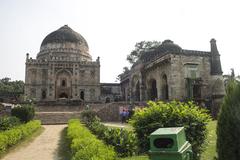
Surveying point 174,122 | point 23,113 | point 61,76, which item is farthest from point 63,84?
point 174,122

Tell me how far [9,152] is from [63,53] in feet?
109

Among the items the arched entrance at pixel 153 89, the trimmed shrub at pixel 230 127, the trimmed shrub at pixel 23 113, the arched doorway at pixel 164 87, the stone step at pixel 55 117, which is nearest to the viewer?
the trimmed shrub at pixel 230 127

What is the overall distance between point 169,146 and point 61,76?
119 feet

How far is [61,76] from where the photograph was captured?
127 ft

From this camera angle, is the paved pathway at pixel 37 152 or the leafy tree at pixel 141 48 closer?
the paved pathway at pixel 37 152

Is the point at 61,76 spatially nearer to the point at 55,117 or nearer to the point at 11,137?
the point at 55,117

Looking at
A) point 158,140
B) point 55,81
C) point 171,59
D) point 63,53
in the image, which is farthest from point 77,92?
point 158,140

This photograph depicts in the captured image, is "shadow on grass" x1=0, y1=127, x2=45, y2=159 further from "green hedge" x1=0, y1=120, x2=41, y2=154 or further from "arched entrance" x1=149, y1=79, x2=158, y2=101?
"arched entrance" x1=149, y1=79, x2=158, y2=101

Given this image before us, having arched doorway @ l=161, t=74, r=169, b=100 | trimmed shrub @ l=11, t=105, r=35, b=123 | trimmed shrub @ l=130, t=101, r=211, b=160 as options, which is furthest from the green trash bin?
arched doorway @ l=161, t=74, r=169, b=100

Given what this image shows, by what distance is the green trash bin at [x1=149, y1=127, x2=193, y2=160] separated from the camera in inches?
130

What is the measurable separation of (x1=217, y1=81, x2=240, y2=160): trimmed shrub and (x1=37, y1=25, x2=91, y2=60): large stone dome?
38.4 m

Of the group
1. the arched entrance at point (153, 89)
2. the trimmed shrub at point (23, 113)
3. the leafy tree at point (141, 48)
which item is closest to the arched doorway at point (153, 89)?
the arched entrance at point (153, 89)

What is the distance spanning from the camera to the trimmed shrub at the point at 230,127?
363 centimetres

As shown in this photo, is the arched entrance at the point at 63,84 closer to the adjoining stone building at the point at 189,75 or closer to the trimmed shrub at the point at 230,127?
the adjoining stone building at the point at 189,75
